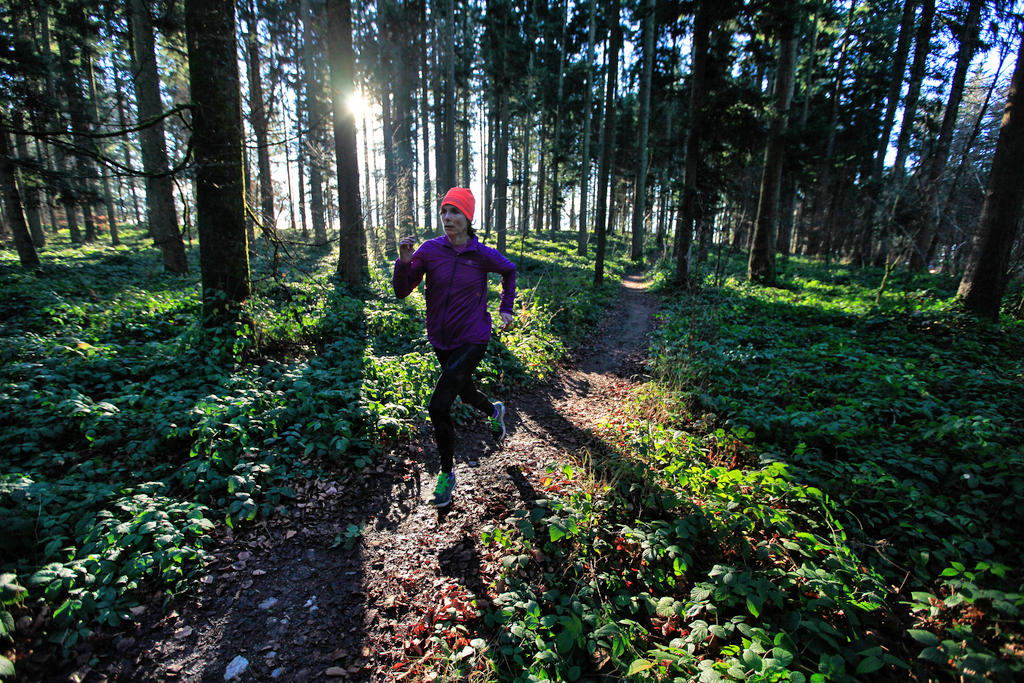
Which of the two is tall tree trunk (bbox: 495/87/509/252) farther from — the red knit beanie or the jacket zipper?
the jacket zipper

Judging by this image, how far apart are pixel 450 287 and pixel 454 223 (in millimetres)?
596

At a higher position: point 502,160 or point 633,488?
point 502,160

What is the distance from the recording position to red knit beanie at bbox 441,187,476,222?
3.60 metres

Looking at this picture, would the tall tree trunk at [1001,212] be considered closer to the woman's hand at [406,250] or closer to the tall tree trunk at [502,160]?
the woman's hand at [406,250]

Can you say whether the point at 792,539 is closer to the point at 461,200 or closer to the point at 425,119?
the point at 461,200

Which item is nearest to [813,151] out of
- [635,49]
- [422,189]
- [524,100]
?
[635,49]

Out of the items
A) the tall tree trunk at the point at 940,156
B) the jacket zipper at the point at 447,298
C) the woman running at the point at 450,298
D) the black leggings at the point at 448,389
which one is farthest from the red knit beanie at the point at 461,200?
the tall tree trunk at the point at 940,156

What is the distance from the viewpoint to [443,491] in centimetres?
371

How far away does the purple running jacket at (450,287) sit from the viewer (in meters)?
3.73

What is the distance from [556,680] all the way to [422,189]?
31181mm

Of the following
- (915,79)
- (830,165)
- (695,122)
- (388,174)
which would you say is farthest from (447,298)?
(830,165)

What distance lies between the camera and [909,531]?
107 inches

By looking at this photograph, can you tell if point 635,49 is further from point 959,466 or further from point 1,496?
point 1,496

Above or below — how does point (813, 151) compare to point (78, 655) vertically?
above
